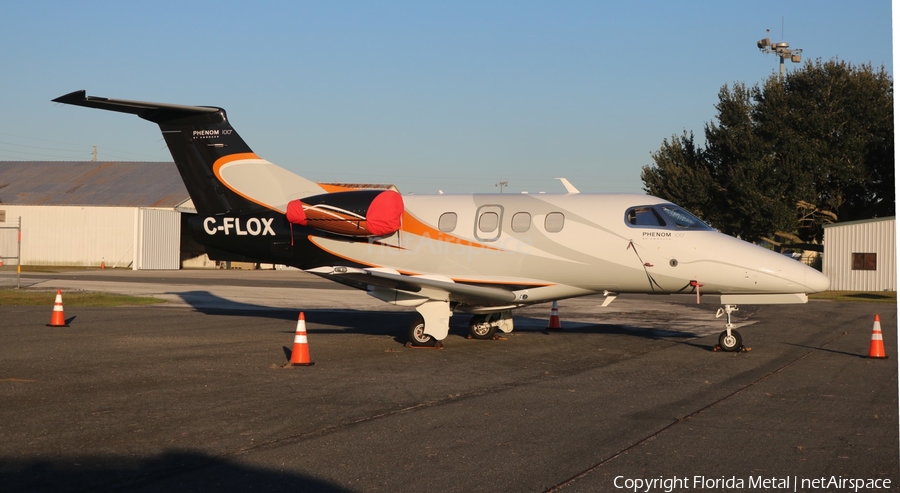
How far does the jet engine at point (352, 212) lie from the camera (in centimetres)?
1731

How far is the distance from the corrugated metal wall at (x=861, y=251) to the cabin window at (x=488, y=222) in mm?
29761

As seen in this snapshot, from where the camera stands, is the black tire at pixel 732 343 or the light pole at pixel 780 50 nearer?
the black tire at pixel 732 343

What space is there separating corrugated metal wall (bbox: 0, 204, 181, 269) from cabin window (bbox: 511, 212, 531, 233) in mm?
40238

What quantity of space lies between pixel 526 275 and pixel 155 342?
719 cm

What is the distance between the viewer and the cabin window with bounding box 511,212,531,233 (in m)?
17.4

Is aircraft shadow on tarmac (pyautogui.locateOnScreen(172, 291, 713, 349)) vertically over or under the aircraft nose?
under

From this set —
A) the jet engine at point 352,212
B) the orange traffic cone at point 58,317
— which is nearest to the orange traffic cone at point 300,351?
the jet engine at point 352,212

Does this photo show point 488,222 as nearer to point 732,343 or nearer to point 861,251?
point 732,343

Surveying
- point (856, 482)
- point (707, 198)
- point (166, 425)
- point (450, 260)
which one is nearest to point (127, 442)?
point (166, 425)

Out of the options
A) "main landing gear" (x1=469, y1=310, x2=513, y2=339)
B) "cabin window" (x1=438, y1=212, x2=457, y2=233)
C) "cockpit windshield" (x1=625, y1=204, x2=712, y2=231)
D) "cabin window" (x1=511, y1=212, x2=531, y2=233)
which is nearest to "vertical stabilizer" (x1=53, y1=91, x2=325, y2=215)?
"cabin window" (x1=438, y1=212, x2=457, y2=233)

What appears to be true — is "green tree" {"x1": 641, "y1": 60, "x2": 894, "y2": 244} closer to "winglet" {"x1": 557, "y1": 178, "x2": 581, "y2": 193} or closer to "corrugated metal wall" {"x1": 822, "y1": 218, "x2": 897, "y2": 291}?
"corrugated metal wall" {"x1": 822, "y1": 218, "x2": 897, "y2": 291}

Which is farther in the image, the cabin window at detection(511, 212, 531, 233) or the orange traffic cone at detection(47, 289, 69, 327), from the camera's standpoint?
the orange traffic cone at detection(47, 289, 69, 327)

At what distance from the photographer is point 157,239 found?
53.8 meters

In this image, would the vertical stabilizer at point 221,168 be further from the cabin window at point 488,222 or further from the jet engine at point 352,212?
the cabin window at point 488,222
